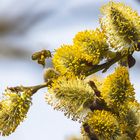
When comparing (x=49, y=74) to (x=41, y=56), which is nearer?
(x=49, y=74)

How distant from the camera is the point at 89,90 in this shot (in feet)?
21.6

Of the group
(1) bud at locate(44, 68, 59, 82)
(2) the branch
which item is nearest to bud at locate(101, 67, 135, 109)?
(2) the branch

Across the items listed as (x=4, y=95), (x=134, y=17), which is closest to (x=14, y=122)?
(x=4, y=95)

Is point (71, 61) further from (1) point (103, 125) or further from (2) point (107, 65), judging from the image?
(1) point (103, 125)

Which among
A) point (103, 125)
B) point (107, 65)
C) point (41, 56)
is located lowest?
point (103, 125)

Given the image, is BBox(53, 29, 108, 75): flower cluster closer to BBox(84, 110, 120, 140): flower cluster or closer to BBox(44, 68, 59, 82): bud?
BBox(44, 68, 59, 82): bud

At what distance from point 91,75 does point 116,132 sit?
1.02ft

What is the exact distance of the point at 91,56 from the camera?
6.62 metres

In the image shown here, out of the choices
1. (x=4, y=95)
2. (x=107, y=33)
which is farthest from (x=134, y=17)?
(x=4, y=95)

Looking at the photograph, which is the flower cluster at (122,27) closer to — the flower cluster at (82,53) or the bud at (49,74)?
the flower cluster at (82,53)

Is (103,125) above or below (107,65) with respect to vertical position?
below

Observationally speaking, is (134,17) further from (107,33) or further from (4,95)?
(4,95)

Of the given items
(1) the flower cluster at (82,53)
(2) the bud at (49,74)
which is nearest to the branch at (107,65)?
(1) the flower cluster at (82,53)

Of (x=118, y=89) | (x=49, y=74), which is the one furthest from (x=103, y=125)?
(x=49, y=74)
